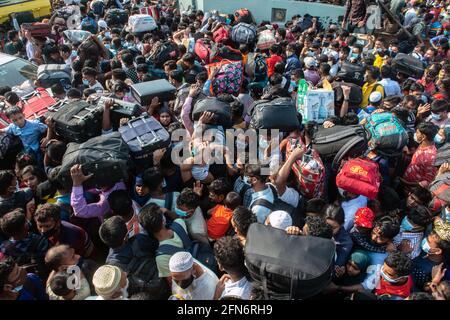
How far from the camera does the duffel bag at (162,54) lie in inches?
258

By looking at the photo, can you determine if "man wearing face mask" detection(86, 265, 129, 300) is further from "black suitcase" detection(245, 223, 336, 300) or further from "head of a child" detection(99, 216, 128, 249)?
"black suitcase" detection(245, 223, 336, 300)

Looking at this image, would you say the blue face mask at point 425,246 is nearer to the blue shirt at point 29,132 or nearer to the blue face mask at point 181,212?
the blue face mask at point 181,212

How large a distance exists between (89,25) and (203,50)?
4911mm

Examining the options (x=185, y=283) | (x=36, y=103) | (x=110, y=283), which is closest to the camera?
(x=110, y=283)

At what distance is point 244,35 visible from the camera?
7324 mm

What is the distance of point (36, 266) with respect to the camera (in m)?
2.79

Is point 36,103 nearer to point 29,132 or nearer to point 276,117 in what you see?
point 29,132

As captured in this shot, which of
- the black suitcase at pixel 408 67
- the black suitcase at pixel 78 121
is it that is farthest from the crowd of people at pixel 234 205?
the black suitcase at pixel 408 67

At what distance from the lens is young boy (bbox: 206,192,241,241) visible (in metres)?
3.14

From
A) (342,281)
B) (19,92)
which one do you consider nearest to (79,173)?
(342,281)

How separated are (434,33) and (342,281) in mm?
11568

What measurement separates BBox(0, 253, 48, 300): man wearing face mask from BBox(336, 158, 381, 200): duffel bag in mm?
2662

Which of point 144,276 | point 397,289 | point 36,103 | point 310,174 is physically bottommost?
Answer: point 397,289

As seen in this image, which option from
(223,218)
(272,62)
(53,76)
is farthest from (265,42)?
(223,218)
